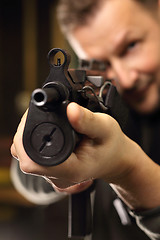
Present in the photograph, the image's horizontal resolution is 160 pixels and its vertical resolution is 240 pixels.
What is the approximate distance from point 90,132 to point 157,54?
588 millimetres

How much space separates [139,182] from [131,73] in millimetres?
432

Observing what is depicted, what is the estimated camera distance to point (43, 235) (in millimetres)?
1877

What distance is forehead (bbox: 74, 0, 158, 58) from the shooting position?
809 millimetres

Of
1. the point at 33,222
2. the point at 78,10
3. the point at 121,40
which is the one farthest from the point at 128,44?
the point at 33,222

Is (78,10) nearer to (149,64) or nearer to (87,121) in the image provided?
(149,64)

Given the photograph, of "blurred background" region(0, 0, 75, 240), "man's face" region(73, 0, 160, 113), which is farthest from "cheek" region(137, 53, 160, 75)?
"blurred background" region(0, 0, 75, 240)

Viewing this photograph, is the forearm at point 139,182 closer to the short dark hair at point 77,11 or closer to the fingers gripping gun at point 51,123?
the fingers gripping gun at point 51,123

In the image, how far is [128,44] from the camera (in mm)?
816

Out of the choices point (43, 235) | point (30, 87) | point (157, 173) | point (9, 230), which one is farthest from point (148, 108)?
point (30, 87)

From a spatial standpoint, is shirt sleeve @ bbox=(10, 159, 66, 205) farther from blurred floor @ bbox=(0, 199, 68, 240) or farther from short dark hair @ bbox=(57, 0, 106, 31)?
blurred floor @ bbox=(0, 199, 68, 240)

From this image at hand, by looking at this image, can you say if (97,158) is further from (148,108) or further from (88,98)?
(148,108)

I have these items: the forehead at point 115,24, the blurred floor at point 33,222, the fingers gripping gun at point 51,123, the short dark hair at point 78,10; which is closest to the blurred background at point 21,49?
the blurred floor at point 33,222

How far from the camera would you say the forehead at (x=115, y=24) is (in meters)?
0.81

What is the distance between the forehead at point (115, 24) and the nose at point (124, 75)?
46 millimetres
